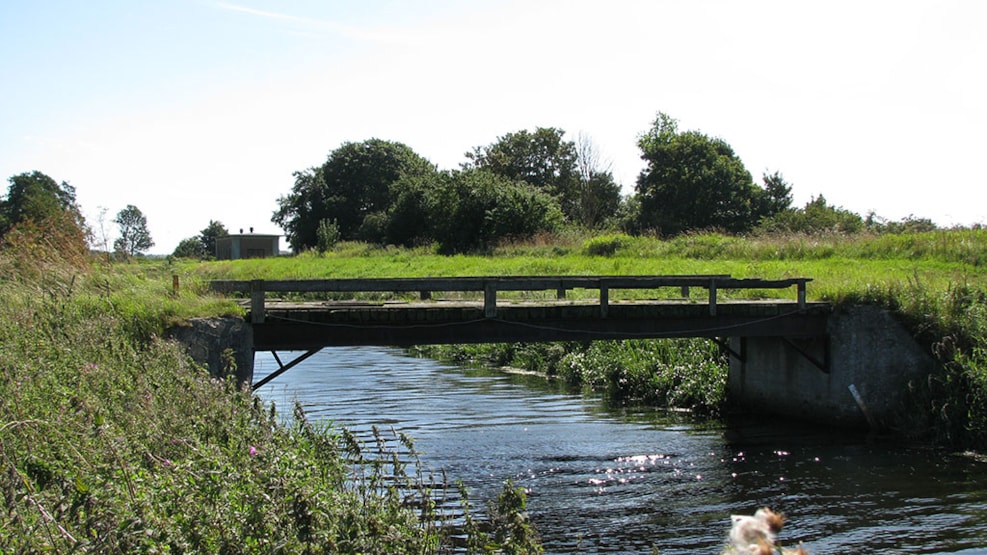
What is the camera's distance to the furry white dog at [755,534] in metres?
2.10

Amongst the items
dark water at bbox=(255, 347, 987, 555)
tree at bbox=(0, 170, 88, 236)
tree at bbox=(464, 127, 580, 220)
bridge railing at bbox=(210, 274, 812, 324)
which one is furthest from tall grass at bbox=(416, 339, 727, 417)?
tree at bbox=(0, 170, 88, 236)

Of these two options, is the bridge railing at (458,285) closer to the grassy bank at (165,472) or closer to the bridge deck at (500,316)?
the bridge deck at (500,316)

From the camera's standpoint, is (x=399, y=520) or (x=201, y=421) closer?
(x=399, y=520)

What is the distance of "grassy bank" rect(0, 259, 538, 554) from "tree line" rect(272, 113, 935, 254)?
2642 cm

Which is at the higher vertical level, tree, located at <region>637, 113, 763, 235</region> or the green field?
tree, located at <region>637, 113, 763, 235</region>

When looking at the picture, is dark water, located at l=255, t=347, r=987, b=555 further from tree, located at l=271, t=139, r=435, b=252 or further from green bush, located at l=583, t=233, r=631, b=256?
tree, located at l=271, t=139, r=435, b=252

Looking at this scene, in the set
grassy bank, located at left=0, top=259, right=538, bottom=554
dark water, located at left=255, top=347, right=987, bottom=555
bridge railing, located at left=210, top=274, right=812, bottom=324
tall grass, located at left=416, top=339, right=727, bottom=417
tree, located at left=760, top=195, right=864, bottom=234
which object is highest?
tree, located at left=760, top=195, right=864, bottom=234

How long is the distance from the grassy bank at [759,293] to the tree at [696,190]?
17.7 meters

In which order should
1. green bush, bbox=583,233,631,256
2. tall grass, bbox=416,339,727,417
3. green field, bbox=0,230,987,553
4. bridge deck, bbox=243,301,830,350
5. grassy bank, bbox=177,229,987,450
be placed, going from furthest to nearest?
green bush, bbox=583,233,631,256
tall grass, bbox=416,339,727,417
grassy bank, bbox=177,229,987,450
bridge deck, bbox=243,301,830,350
green field, bbox=0,230,987,553

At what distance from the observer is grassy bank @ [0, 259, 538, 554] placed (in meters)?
5.02

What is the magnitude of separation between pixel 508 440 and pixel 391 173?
6566 cm

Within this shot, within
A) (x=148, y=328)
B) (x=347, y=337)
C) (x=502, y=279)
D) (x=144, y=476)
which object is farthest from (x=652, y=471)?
(x=144, y=476)

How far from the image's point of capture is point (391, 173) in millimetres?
79812

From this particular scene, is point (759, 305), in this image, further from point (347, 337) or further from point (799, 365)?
point (347, 337)
